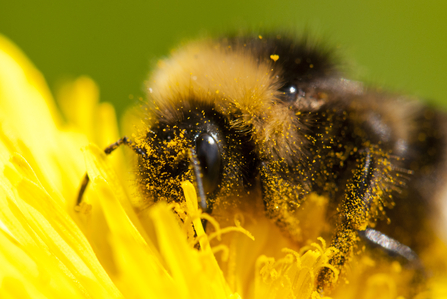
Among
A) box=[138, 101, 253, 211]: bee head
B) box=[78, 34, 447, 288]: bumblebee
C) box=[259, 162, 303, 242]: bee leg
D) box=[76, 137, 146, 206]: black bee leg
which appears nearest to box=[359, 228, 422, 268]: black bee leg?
box=[78, 34, 447, 288]: bumblebee

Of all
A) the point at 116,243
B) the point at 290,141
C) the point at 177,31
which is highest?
the point at 177,31

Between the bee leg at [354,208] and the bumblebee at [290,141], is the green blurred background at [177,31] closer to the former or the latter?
the bumblebee at [290,141]

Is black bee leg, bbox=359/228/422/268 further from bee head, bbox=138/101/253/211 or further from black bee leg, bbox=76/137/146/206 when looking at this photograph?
black bee leg, bbox=76/137/146/206

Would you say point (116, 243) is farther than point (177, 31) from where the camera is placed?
No

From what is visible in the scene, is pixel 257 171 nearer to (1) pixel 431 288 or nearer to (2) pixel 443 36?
(1) pixel 431 288

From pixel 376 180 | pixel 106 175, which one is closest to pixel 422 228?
pixel 376 180

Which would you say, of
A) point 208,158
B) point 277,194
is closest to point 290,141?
point 277,194

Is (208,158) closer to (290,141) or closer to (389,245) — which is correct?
(290,141)
